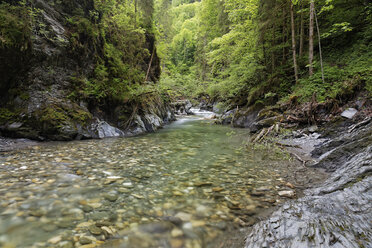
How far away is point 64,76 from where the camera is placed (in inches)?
273

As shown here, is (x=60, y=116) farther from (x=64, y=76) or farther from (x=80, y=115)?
(x=64, y=76)

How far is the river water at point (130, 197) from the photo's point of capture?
1.74 m

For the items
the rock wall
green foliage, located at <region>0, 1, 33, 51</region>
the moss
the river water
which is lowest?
the river water

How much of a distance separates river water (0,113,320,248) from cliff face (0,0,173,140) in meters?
1.81

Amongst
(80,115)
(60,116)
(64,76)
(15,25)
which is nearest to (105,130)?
(80,115)

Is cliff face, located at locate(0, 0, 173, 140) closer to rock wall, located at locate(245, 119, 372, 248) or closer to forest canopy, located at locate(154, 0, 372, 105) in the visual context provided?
forest canopy, located at locate(154, 0, 372, 105)

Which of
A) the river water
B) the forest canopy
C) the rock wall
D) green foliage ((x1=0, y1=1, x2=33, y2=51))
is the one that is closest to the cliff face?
green foliage ((x1=0, y1=1, x2=33, y2=51))

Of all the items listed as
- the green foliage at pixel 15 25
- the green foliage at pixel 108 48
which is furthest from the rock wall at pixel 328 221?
the green foliage at pixel 15 25

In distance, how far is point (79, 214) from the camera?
2.04 metres

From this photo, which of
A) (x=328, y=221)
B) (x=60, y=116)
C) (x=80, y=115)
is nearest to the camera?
(x=328, y=221)

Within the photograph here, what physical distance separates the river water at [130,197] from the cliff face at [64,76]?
1.81 m

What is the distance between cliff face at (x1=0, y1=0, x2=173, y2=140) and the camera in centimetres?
555

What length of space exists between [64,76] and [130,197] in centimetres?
657

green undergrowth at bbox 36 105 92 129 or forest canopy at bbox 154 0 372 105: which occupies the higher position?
forest canopy at bbox 154 0 372 105
